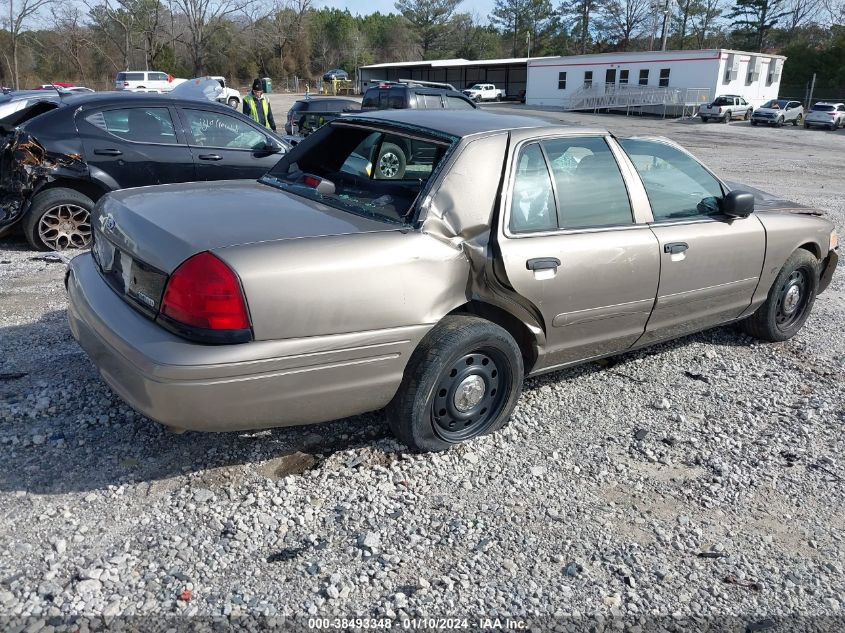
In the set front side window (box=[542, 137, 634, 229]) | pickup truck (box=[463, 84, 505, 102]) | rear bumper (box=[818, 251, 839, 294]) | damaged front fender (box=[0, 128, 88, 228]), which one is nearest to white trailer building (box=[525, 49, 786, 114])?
pickup truck (box=[463, 84, 505, 102])

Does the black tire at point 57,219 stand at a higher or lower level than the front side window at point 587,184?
lower

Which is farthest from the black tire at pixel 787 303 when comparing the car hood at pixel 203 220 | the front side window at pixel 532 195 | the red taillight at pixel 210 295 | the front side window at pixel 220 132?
the front side window at pixel 220 132

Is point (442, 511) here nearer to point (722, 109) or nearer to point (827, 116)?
point (722, 109)

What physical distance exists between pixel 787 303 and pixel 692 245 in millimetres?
1595

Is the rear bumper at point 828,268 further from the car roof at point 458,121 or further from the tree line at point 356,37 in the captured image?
the tree line at point 356,37

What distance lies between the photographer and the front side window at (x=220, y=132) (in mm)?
7398

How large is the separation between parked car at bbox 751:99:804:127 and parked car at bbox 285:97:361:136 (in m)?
27.1

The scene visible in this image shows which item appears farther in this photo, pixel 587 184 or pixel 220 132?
pixel 220 132

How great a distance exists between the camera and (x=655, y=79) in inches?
1745

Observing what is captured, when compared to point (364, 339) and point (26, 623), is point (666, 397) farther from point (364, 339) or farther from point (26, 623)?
point (26, 623)

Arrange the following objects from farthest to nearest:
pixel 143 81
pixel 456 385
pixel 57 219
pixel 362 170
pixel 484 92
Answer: pixel 484 92
pixel 143 81
pixel 57 219
pixel 362 170
pixel 456 385

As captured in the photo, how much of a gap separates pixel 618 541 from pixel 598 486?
0.43 metres

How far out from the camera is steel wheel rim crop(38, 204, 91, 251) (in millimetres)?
6793

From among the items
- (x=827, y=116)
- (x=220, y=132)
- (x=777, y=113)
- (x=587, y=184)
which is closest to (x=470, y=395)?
(x=587, y=184)
